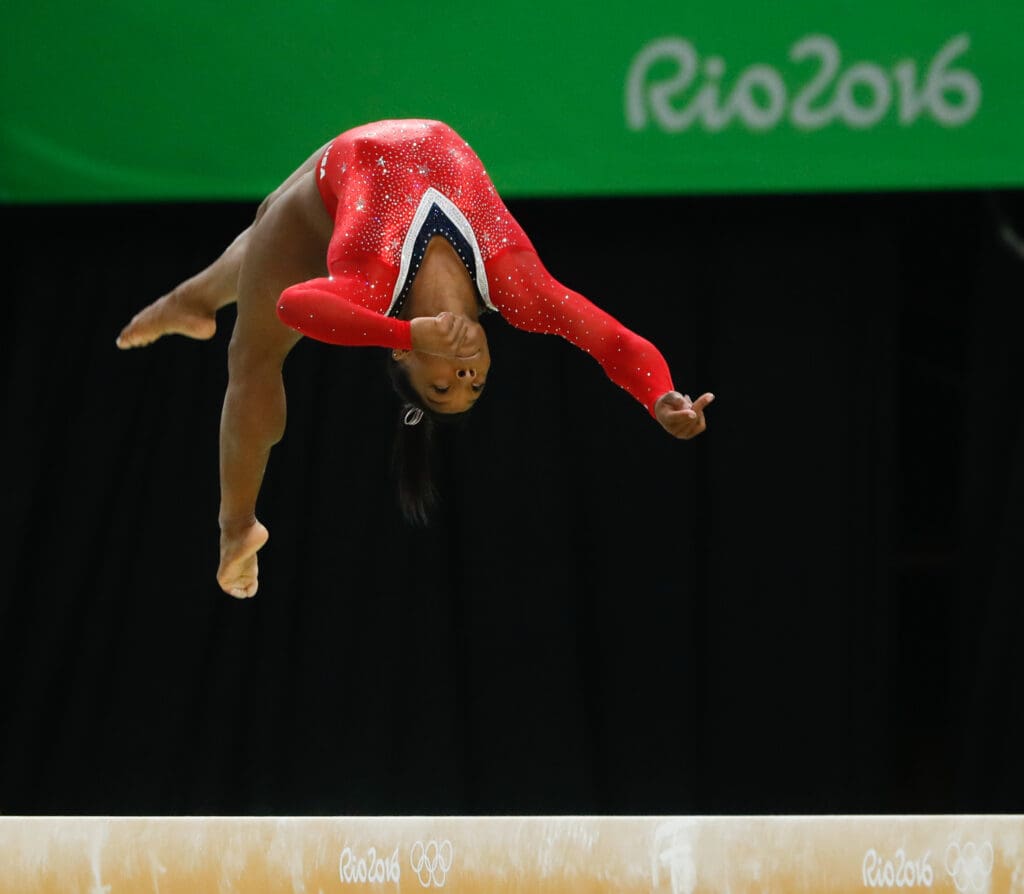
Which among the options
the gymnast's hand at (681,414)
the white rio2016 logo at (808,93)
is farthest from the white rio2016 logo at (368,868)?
the white rio2016 logo at (808,93)

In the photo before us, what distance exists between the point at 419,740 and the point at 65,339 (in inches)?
70.5

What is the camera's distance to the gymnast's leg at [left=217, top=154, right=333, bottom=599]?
114 inches

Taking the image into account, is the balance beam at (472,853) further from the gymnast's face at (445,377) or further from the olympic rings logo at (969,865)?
the gymnast's face at (445,377)

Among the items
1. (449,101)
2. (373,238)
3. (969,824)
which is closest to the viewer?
(373,238)

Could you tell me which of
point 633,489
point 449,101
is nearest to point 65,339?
point 449,101

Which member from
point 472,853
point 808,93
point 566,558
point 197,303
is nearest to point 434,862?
point 472,853

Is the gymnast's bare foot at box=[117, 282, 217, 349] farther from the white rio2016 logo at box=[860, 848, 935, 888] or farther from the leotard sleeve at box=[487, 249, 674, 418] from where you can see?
the white rio2016 logo at box=[860, 848, 935, 888]

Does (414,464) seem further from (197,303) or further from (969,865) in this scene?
(969,865)

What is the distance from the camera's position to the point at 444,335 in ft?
7.69

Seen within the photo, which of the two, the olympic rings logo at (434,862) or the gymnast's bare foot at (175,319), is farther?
the gymnast's bare foot at (175,319)

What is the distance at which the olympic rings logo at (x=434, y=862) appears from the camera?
2.87m

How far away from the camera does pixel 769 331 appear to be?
4.86 meters

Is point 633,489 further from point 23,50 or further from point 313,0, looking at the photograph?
point 23,50

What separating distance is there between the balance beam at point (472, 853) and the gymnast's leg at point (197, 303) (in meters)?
1.09
